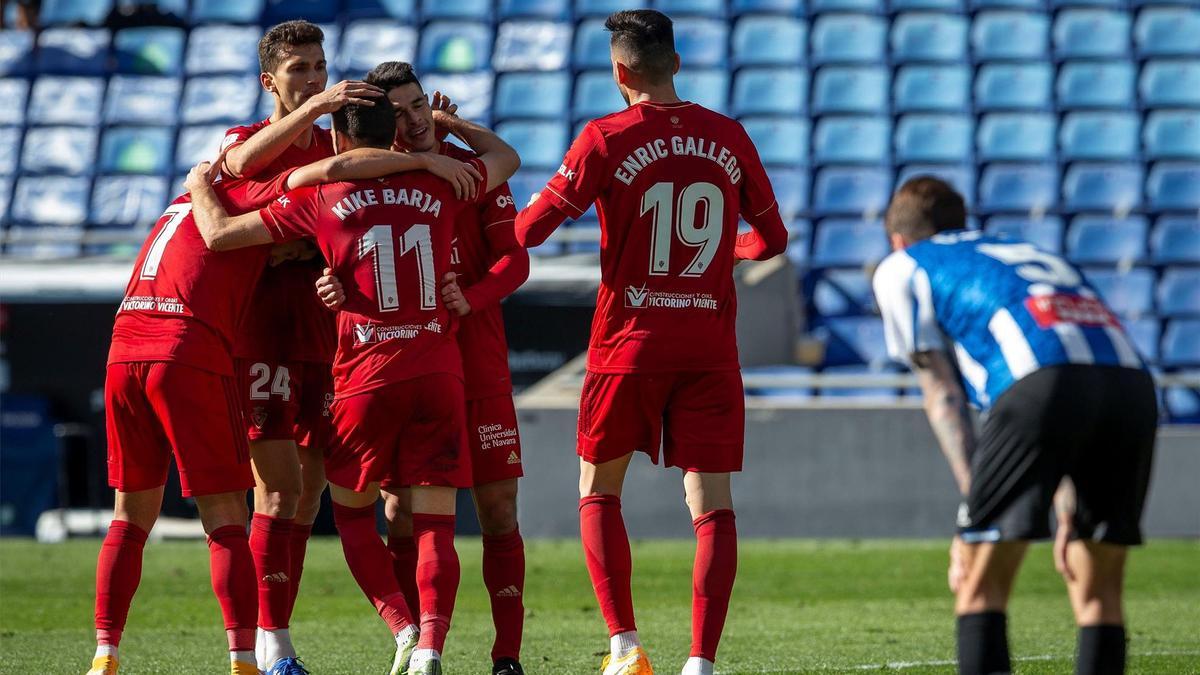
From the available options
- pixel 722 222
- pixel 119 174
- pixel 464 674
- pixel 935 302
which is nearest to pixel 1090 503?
pixel 935 302

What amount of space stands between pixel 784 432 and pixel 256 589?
26.5ft

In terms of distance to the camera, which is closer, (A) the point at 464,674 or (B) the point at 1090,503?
(B) the point at 1090,503

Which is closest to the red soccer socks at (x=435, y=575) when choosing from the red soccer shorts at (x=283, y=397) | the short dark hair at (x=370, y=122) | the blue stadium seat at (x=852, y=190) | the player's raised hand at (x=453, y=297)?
the player's raised hand at (x=453, y=297)

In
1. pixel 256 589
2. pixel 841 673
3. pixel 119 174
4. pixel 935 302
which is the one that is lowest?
pixel 841 673

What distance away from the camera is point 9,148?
17.8 m

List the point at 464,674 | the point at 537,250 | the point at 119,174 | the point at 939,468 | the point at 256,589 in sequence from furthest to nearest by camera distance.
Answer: the point at 119,174 → the point at 537,250 → the point at 939,468 → the point at 464,674 → the point at 256,589

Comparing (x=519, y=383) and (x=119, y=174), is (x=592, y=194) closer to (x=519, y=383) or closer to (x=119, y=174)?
(x=519, y=383)

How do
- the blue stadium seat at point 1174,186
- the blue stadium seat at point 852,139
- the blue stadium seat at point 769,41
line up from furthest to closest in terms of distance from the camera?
the blue stadium seat at point 769,41
the blue stadium seat at point 852,139
the blue stadium seat at point 1174,186

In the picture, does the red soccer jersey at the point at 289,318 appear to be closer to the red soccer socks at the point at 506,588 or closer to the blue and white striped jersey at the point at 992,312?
the red soccer socks at the point at 506,588

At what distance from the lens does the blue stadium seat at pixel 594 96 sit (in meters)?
17.3

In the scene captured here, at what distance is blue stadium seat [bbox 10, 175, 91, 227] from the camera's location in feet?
55.8

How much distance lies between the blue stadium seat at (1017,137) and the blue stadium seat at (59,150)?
389 inches

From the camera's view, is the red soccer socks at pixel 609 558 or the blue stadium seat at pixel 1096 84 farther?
the blue stadium seat at pixel 1096 84

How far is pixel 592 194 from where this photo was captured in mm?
5234
